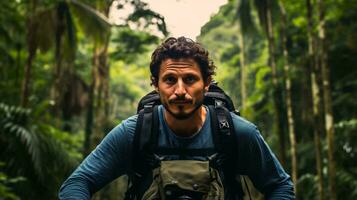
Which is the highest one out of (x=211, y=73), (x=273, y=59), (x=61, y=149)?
(x=273, y=59)

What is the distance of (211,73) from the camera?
2.83 meters

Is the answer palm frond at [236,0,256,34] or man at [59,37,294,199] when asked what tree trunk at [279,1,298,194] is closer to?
palm frond at [236,0,256,34]

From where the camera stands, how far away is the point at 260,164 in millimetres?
2691

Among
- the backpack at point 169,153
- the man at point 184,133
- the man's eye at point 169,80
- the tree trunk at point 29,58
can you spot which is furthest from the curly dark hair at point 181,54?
the tree trunk at point 29,58

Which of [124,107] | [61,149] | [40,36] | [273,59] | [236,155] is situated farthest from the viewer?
[124,107]

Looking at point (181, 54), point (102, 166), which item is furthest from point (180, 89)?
point (102, 166)

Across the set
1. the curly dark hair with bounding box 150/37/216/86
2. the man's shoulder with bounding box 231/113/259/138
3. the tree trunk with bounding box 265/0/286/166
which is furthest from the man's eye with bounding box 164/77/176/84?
the tree trunk with bounding box 265/0/286/166

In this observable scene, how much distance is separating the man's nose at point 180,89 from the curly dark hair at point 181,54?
0.45ft

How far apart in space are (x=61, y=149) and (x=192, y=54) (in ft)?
31.0

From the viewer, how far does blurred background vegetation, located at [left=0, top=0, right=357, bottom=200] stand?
1081 centimetres

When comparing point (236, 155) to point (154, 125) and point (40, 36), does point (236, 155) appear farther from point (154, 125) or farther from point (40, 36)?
point (40, 36)

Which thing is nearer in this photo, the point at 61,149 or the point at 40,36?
the point at 61,149

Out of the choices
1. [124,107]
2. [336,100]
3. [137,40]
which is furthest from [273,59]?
[124,107]

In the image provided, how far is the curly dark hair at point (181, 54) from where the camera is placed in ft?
8.97
